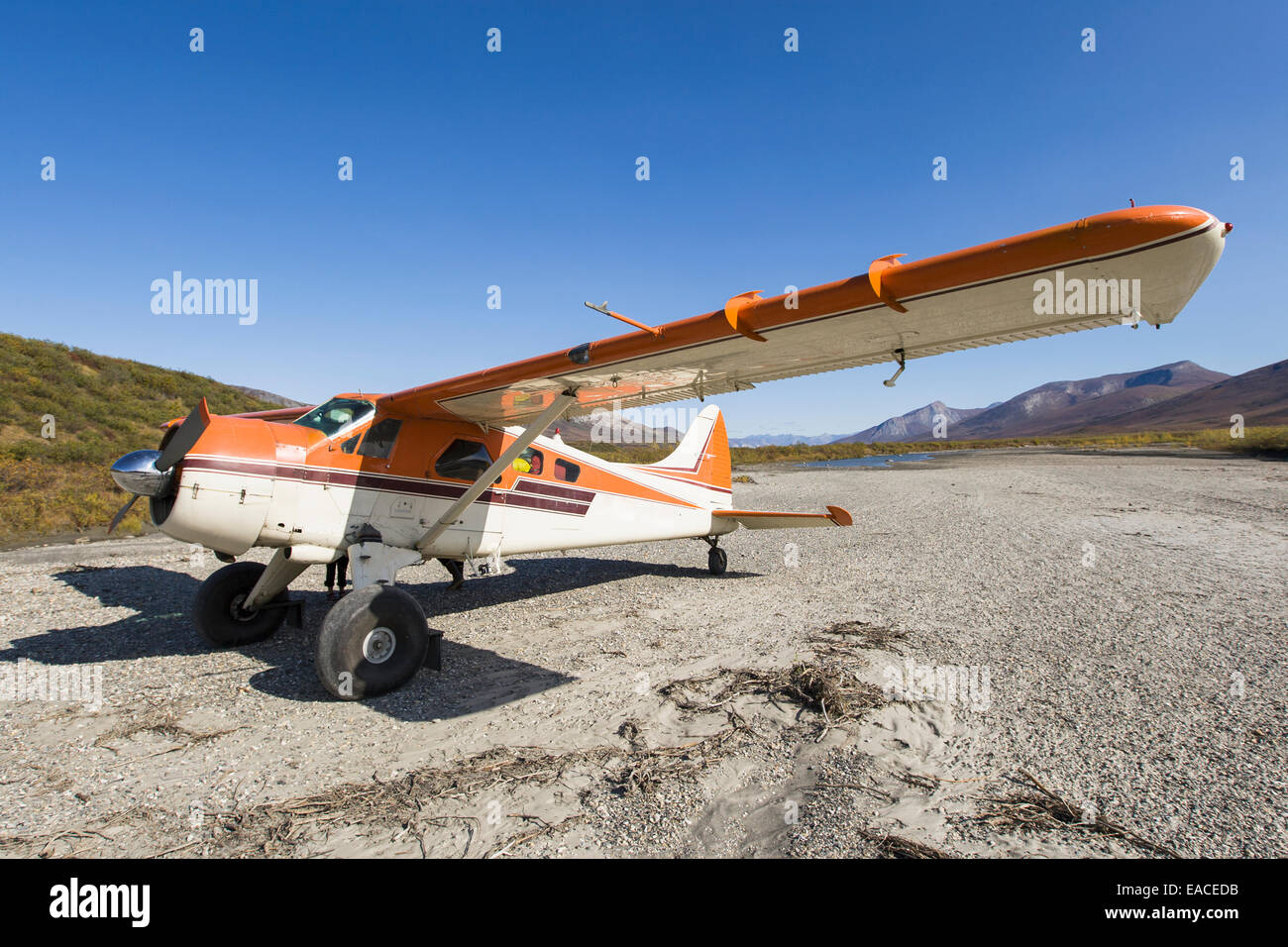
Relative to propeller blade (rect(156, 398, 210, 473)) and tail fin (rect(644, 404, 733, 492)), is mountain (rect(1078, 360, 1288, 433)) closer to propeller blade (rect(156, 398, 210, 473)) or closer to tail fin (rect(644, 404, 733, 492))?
tail fin (rect(644, 404, 733, 492))

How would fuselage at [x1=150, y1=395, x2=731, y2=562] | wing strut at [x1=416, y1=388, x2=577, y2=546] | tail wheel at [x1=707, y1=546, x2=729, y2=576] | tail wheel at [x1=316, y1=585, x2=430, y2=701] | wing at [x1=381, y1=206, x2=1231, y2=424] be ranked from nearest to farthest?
wing at [x1=381, y1=206, x2=1231, y2=424] < tail wheel at [x1=316, y1=585, x2=430, y2=701] < fuselage at [x1=150, y1=395, x2=731, y2=562] < wing strut at [x1=416, y1=388, x2=577, y2=546] < tail wheel at [x1=707, y1=546, x2=729, y2=576]

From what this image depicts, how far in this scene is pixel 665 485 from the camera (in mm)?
9844

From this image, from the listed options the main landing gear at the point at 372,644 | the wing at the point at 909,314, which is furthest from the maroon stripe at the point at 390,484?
the main landing gear at the point at 372,644

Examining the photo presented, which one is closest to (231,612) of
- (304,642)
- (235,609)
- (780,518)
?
(235,609)

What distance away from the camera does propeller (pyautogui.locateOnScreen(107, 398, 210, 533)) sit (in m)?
4.70

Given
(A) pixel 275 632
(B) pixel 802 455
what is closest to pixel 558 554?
(A) pixel 275 632

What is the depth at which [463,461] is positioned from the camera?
6.79 m

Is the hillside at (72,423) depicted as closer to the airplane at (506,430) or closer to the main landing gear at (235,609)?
the main landing gear at (235,609)

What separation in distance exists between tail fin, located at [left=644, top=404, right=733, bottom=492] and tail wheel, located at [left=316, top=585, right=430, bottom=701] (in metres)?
5.78

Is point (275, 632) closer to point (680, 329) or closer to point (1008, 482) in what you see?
point (680, 329)

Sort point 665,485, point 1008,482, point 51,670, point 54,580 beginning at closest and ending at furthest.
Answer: point 51,670
point 54,580
point 665,485
point 1008,482

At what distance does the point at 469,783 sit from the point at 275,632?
4.78 m

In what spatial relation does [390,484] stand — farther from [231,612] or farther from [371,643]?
[231,612]

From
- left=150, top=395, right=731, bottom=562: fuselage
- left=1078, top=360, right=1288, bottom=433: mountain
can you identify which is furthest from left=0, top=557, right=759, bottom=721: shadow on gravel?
left=1078, top=360, right=1288, bottom=433: mountain
